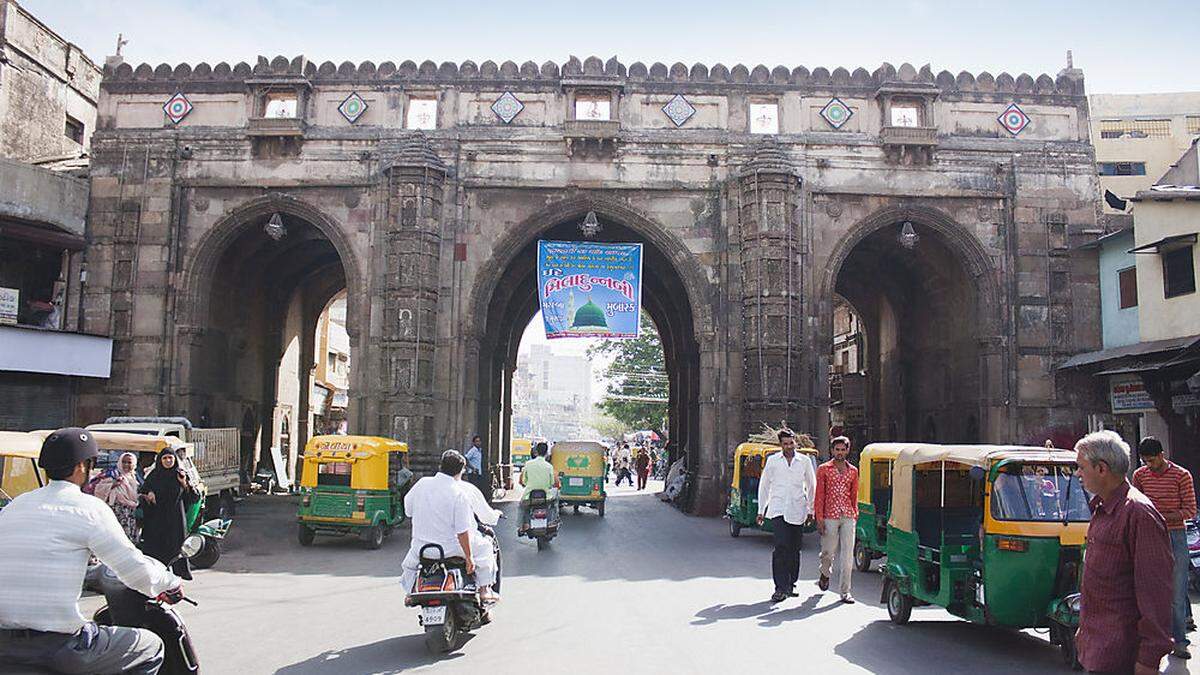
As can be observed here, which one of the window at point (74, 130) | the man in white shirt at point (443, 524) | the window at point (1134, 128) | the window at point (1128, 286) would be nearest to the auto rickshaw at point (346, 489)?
the man in white shirt at point (443, 524)

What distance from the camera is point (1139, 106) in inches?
1362

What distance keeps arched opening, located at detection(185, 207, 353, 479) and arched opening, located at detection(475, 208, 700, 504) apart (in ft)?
13.9

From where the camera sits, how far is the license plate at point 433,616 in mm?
6508

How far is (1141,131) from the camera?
34344 millimetres

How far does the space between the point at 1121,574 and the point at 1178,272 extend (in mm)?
15250

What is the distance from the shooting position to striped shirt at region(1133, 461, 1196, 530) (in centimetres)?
747

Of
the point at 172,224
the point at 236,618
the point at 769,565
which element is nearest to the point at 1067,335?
the point at 769,565

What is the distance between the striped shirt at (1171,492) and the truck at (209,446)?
1286 cm

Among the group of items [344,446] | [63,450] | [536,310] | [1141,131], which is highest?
[1141,131]

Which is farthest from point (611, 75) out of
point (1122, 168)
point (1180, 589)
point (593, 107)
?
point (1122, 168)

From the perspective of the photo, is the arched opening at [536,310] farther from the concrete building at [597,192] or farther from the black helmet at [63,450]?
the black helmet at [63,450]

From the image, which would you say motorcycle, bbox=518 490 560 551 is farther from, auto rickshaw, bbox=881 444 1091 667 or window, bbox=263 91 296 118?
window, bbox=263 91 296 118

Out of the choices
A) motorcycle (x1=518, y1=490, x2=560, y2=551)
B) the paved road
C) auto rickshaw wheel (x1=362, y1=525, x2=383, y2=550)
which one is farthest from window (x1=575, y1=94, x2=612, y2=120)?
the paved road

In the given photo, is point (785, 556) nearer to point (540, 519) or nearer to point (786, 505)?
point (786, 505)
